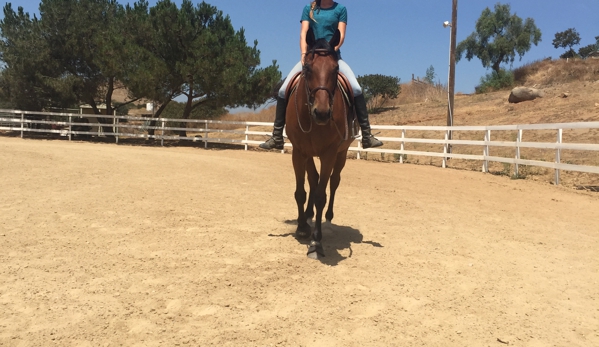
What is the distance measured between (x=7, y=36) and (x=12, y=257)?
96.7 ft

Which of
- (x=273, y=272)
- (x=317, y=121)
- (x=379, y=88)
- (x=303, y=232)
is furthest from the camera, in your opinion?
(x=379, y=88)

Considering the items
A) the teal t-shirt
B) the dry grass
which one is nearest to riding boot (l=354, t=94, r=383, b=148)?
the teal t-shirt

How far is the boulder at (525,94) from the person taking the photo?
24358 millimetres

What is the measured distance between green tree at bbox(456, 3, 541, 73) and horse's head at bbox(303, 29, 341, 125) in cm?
4283

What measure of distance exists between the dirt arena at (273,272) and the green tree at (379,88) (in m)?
33.8

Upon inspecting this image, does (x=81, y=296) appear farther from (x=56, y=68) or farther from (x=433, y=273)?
(x=56, y=68)

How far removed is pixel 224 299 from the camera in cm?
318

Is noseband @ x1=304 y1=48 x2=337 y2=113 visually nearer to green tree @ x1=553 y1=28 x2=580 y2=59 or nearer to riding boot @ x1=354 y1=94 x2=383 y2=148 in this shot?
riding boot @ x1=354 y1=94 x2=383 y2=148

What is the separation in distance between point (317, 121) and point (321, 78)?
20.3 inches

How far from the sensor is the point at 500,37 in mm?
41312

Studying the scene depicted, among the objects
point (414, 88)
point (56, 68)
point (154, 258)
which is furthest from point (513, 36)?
point (154, 258)

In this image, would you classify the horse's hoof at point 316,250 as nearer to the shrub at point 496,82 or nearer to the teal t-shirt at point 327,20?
the teal t-shirt at point 327,20

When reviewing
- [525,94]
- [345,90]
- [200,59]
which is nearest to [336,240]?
[345,90]

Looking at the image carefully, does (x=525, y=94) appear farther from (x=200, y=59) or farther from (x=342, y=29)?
(x=342, y=29)
